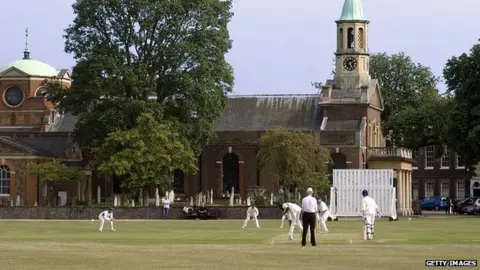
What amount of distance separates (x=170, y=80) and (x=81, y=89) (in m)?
6.07

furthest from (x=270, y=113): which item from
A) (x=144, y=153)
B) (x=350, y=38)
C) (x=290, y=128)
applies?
(x=144, y=153)

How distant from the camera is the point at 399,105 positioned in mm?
117438

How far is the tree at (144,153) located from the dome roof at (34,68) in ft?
86.4

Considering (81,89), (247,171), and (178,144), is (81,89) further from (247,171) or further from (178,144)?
(247,171)

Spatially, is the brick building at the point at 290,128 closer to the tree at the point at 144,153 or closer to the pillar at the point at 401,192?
the pillar at the point at 401,192

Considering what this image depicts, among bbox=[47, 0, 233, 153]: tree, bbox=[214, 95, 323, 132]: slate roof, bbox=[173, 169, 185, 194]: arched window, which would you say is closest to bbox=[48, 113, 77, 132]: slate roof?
bbox=[173, 169, 185, 194]: arched window

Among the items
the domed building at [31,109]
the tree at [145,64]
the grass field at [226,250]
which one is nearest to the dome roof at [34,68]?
the domed building at [31,109]

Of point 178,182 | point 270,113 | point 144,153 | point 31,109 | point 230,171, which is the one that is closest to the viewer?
point 144,153

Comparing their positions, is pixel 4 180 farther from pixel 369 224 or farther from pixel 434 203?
pixel 369 224

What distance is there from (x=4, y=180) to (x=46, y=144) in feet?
25.9

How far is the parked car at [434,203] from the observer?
10912 cm

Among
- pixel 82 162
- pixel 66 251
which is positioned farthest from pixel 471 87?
pixel 66 251

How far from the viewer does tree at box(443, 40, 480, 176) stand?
80.0 meters

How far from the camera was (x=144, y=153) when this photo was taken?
8012 cm
